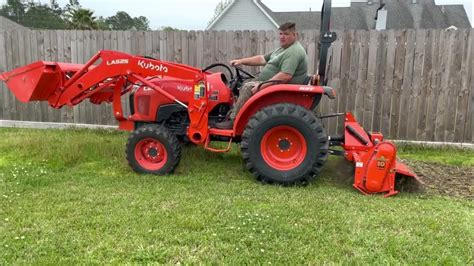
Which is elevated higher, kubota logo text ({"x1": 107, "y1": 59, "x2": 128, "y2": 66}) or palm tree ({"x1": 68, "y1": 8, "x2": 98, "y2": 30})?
palm tree ({"x1": 68, "y1": 8, "x2": 98, "y2": 30})

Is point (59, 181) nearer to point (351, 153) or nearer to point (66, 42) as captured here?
point (351, 153)

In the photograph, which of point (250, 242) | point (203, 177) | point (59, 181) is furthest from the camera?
point (203, 177)

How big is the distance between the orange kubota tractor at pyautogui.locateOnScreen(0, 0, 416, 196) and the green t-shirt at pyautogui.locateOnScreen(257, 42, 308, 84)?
0.54 feet

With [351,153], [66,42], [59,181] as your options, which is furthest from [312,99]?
[66,42]

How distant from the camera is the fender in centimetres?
462

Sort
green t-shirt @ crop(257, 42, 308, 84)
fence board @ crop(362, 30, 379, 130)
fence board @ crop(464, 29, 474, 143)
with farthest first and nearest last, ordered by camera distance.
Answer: fence board @ crop(362, 30, 379, 130) → fence board @ crop(464, 29, 474, 143) → green t-shirt @ crop(257, 42, 308, 84)

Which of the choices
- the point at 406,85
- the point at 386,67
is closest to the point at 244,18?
the point at 386,67

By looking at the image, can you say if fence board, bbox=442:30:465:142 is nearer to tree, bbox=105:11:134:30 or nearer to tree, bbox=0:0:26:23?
tree, bbox=0:0:26:23

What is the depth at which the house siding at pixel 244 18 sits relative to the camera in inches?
954

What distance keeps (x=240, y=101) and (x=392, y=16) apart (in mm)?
24096

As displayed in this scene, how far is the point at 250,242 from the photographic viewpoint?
3150 mm

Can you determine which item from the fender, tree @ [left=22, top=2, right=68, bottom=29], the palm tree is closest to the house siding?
the palm tree

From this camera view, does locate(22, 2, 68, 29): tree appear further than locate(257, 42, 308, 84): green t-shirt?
Yes

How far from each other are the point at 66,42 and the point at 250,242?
6385 mm
